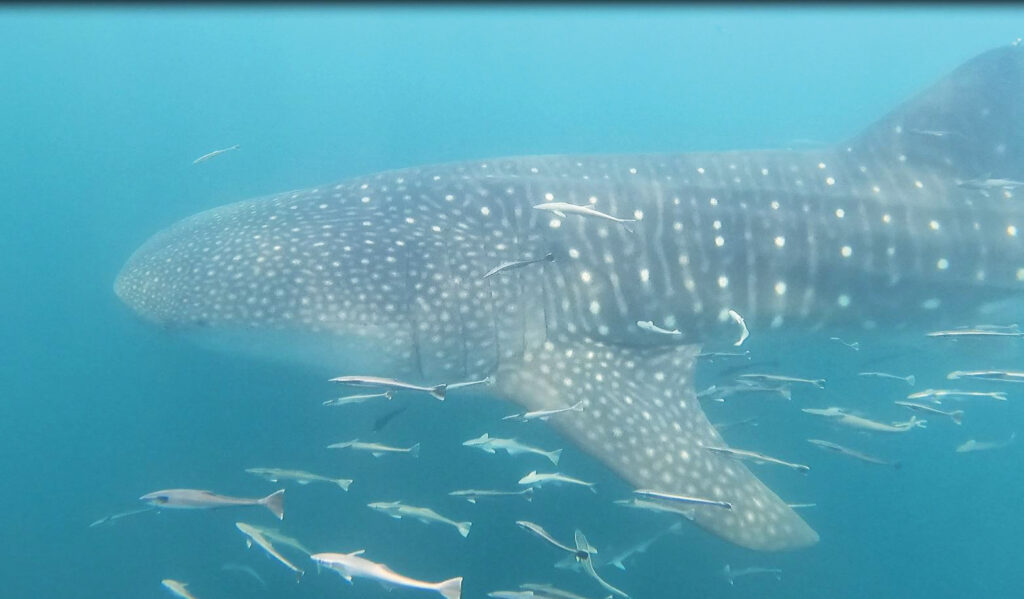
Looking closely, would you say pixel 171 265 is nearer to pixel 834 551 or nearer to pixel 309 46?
pixel 834 551

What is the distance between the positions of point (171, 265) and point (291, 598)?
379 centimetres

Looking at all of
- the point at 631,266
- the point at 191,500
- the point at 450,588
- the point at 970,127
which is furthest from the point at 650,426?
the point at 970,127

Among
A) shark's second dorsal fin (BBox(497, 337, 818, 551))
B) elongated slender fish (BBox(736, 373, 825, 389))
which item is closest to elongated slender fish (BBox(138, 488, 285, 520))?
shark's second dorsal fin (BBox(497, 337, 818, 551))

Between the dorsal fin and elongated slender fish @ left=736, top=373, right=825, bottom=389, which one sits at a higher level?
the dorsal fin

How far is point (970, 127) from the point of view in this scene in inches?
224

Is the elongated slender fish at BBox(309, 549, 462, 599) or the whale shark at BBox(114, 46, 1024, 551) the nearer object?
the elongated slender fish at BBox(309, 549, 462, 599)

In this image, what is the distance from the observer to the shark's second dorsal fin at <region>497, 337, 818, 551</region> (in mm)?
Result: 4430

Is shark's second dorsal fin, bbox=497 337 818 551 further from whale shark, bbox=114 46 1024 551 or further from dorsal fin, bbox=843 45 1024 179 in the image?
dorsal fin, bbox=843 45 1024 179

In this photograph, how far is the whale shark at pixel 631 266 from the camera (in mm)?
4723

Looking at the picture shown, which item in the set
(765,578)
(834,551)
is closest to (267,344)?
(765,578)

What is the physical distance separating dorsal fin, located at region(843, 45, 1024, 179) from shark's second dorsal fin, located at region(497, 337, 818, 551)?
8.83 feet

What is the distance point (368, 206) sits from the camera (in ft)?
17.2

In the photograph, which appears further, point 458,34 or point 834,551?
point 458,34

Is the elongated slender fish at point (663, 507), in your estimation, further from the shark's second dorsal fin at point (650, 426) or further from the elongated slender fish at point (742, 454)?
the elongated slender fish at point (742, 454)
